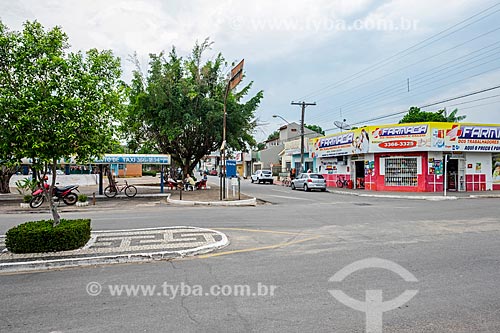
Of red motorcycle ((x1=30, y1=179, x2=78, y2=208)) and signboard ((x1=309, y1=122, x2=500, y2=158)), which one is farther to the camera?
signboard ((x1=309, y1=122, x2=500, y2=158))

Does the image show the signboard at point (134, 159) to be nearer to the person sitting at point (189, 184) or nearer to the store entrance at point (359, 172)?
the person sitting at point (189, 184)

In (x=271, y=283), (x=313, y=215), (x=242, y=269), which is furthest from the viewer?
(x=313, y=215)

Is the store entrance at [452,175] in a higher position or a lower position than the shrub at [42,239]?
higher

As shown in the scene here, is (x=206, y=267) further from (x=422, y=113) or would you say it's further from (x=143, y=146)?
(x=422, y=113)

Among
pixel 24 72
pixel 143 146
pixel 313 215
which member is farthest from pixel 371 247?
pixel 143 146

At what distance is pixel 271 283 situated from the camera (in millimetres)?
6016

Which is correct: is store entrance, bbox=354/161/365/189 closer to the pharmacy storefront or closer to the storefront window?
the pharmacy storefront

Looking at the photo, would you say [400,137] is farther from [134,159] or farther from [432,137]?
[134,159]

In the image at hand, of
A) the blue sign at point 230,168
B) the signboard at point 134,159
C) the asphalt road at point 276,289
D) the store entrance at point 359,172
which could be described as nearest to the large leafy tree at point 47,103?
the asphalt road at point 276,289

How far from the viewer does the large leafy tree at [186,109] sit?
27.9 meters

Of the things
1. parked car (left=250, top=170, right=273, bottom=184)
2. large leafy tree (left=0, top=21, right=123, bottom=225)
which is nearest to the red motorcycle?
large leafy tree (left=0, top=21, right=123, bottom=225)

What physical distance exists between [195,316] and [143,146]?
29822 millimetres

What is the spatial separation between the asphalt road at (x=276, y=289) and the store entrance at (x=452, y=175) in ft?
69.1

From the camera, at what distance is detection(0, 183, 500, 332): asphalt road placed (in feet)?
14.9
